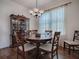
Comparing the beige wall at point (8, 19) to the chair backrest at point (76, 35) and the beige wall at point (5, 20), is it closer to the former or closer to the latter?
the beige wall at point (5, 20)

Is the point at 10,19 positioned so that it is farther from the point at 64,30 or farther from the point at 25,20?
the point at 64,30

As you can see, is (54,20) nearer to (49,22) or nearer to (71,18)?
(49,22)

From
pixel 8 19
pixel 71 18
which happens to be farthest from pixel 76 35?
pixel 8 19

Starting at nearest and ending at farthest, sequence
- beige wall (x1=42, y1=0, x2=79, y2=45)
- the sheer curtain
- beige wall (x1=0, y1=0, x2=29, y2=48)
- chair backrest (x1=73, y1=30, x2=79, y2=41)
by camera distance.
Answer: chair backrest (x1=73, y1=30, x2=79, y2=41), beige wall (x1=42, y1=0, x2=79, y2=45), beige wall (x1=0, y1=0, x2=29, y2=48), the sheer curtain

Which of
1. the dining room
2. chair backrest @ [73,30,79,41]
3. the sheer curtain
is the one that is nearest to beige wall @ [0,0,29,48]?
the dining room

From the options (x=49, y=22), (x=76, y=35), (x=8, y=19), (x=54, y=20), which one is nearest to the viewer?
(x=76, y=35)

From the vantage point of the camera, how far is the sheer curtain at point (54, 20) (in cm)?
507

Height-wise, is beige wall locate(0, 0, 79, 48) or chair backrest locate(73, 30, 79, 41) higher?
beige wall locate(0, 0, 79, 48)

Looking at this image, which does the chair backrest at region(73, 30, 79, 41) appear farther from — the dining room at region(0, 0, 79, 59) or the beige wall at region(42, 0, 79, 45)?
the beige wall at region(42, 0, 79, 45)

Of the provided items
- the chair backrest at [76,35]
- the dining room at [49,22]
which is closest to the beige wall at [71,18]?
the dining room at [49,22]

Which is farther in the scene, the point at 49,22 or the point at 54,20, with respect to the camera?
the point at 49,22

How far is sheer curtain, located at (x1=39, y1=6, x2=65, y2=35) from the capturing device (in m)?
5.07

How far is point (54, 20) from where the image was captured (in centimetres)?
548

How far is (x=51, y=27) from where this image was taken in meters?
5.68
